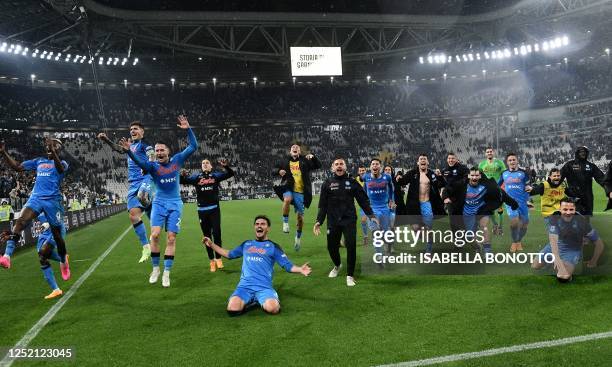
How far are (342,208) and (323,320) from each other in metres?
2.46

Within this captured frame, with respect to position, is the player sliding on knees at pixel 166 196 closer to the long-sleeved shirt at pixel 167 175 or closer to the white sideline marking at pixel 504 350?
the long-sleeved shirt at pixel 167 175

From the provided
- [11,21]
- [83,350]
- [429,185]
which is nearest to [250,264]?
[83,350]

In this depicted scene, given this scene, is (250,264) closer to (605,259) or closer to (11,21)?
(605,259)

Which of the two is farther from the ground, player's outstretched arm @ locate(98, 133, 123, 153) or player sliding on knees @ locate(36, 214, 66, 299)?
player's outstretched arm @ locate(98, 133, 123, 153)

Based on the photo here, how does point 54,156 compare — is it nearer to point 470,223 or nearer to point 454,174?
point 470,223

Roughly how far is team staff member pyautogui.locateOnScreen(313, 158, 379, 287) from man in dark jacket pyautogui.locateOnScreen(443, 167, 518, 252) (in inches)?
89.2

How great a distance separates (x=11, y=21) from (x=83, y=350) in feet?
114

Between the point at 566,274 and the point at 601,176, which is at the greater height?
the point at 601,176

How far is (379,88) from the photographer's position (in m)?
59.4

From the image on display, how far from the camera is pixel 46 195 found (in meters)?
8.09

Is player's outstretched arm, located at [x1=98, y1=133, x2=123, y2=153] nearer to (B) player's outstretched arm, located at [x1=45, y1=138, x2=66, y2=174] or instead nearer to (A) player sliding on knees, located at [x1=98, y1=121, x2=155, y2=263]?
(A) player sliding on knees, located at [x1=98, y1=121, x2=155, y2=263]

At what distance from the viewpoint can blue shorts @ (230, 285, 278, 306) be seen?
633 centimetres

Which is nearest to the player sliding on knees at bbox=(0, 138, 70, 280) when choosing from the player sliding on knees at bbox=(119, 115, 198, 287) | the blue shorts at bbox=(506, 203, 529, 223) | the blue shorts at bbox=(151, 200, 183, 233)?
the player sliding on knees at bbox=(119, 115, 198, 287)

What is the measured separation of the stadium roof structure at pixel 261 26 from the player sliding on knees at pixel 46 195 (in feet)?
76.8
